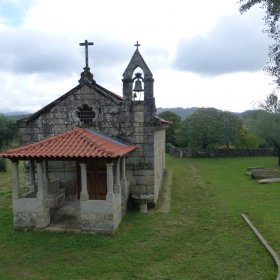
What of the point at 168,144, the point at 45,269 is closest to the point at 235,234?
the point at 45,269

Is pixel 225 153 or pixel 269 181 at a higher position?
pixel 225 153

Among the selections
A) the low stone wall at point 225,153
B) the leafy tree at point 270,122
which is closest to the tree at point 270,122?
the leafy tree at point 270,122

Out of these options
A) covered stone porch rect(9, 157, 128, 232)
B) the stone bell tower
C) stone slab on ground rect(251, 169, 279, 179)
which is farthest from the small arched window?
stone slab on ground rect(251, 169, 279, 179)

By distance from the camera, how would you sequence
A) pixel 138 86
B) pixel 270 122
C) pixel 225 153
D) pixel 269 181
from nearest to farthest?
pixel 138 86 < pixel 269 181 < pixel 270 122 < pixel 225 153

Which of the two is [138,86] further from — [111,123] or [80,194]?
[80,194]

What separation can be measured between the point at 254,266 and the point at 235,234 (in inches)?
94.0

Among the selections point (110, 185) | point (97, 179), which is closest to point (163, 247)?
point (110, 185)

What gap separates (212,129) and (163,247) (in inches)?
1061

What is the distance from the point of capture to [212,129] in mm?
35656

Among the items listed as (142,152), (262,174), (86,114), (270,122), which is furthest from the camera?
(270,122)

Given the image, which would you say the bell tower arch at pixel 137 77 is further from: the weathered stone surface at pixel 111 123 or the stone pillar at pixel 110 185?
the stone pillar at pixel 110 185

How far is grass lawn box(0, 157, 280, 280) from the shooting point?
27.9 ft

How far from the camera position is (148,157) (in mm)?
14148

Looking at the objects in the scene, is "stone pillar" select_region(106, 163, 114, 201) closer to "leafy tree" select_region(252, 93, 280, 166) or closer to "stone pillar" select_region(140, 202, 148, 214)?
"stone pillar" select_region(140, 202, 148, 214)
